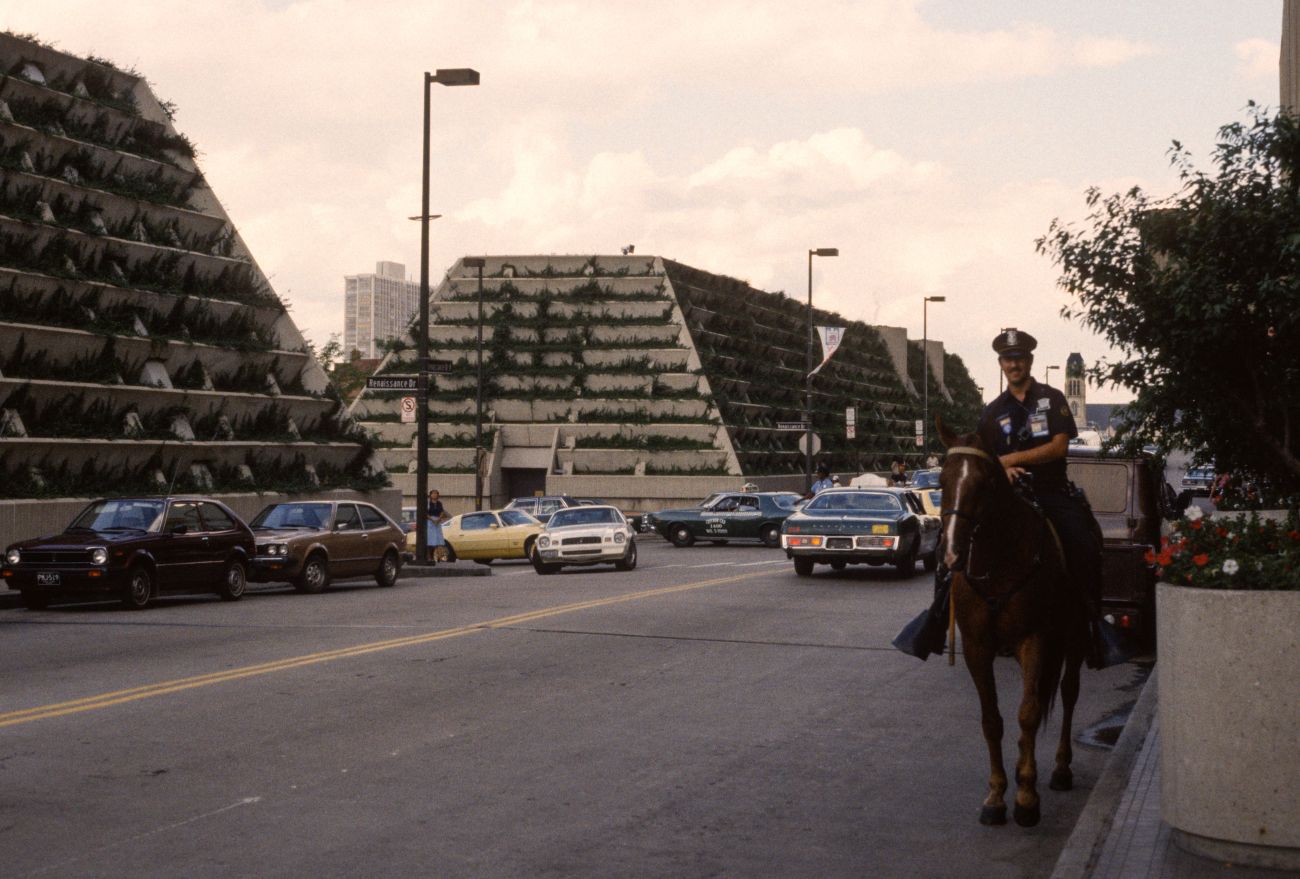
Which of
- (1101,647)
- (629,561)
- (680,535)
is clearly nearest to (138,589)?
(629,561)

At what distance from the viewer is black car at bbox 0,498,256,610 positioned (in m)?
21.0

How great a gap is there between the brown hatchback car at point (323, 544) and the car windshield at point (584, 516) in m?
5.09

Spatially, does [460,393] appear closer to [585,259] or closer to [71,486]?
[585,259]

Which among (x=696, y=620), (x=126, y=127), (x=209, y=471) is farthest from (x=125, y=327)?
(x=696, y=620)

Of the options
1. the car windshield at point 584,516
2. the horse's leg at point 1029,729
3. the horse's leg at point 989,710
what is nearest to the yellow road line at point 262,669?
the horse's leg at point 989,710

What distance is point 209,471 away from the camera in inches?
1577

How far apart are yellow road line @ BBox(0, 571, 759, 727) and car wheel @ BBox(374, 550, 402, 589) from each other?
7.19m

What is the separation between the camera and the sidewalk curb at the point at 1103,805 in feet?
21.5

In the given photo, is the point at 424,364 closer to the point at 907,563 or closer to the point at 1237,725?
the point at 907,563

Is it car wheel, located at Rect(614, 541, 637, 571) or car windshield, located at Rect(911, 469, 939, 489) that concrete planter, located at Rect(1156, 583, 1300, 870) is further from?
car windshield, located at Rect(911, 469, 939, 489)

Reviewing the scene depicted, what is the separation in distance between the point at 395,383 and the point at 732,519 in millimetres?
17185

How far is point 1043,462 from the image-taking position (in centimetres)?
849

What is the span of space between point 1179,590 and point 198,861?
4494 mm

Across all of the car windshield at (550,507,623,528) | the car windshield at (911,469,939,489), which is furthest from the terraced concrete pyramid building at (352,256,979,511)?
the car windshield at (550,507,623,528)
